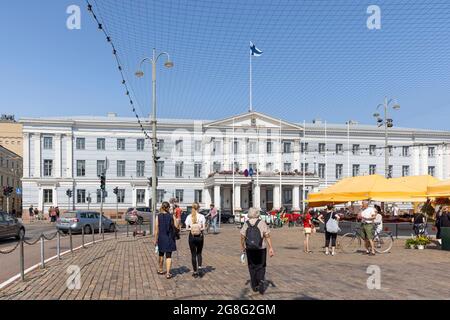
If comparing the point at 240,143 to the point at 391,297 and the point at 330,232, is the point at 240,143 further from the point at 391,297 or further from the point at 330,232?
the point at 391,297

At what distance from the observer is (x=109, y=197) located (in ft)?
211

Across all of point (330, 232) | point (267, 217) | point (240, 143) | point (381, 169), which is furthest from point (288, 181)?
point (330, 232)

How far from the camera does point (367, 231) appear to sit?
17250 millimetres

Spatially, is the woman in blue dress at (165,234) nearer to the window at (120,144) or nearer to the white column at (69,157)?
the white column at (69,157)

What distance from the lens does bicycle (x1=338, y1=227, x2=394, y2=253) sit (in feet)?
62.6

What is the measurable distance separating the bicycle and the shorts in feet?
3.79

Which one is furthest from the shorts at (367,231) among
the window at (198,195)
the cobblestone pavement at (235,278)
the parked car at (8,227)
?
the window at (198,195)

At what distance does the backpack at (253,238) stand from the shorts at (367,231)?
8.86m

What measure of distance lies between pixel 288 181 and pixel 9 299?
54.8 metres

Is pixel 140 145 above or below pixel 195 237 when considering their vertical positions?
above

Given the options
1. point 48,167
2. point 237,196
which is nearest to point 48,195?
point 48,167

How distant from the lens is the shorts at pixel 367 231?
17203mm

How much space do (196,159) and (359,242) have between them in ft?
155

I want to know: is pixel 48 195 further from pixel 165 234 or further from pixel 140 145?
pixel 165 234
